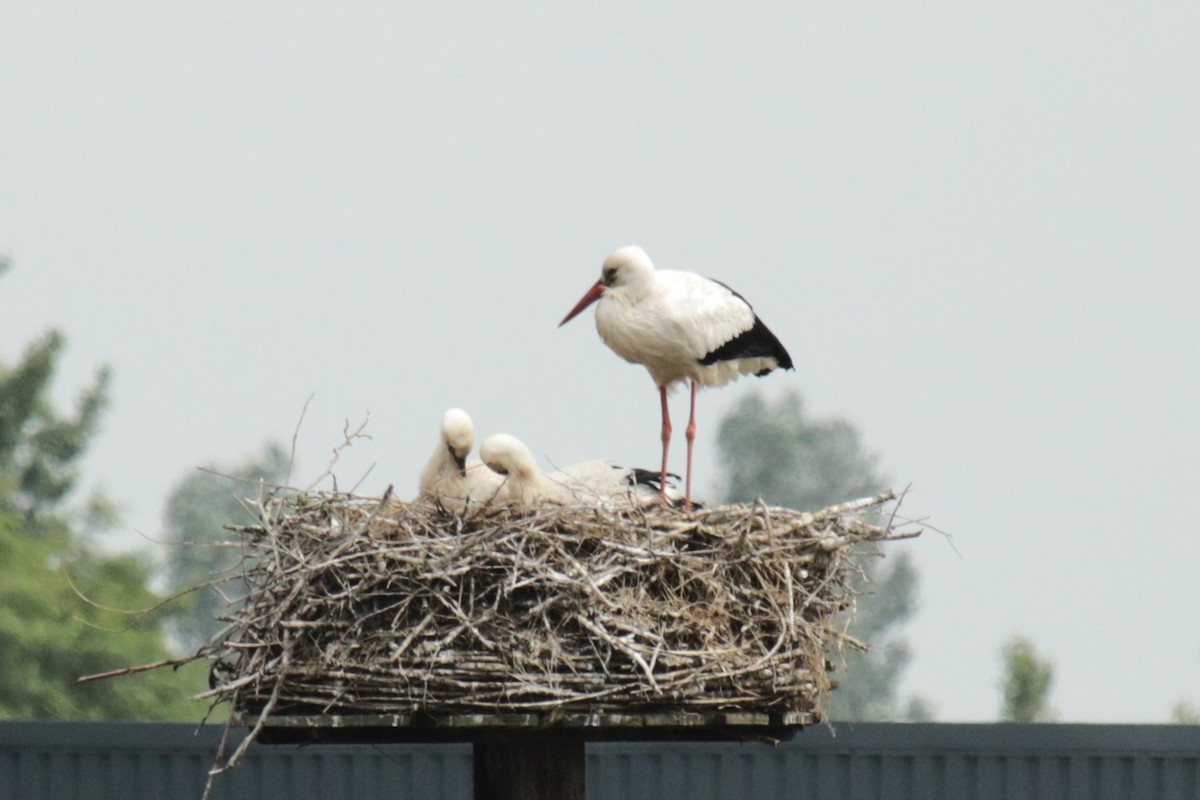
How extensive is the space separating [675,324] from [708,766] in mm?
4941

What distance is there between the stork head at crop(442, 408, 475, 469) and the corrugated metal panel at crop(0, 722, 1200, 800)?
4.63 m

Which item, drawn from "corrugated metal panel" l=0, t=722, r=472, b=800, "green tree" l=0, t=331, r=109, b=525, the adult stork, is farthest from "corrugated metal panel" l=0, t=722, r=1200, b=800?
"green tree" l=0, t=331, r=109, b=525

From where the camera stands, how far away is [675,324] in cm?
675

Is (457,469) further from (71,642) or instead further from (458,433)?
(71,642)

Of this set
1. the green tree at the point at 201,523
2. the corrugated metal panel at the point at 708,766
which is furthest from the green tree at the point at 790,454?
the corrugated metal panel at the point at 708,766

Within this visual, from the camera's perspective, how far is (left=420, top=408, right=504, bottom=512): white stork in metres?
6.64

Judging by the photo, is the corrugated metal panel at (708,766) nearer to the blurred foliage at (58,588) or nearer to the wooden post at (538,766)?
the wooden post at (538,766)

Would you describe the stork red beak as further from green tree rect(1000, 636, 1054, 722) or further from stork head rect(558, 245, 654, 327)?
green tree rect(1000, 636, 1054, 722)

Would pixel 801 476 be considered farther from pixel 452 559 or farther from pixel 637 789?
pixel 452 559

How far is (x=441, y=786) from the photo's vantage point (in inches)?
433

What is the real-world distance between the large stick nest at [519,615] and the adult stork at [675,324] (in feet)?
2.48

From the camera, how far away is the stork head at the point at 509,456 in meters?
6.31

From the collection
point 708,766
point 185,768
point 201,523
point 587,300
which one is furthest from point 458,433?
point 201,523

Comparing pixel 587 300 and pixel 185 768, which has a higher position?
pixel 587 300
